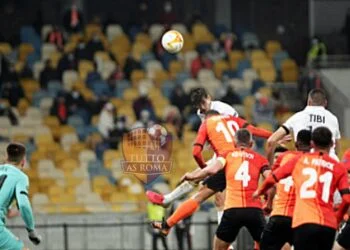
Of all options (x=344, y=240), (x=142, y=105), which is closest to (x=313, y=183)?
Result: (x=344, y=240)

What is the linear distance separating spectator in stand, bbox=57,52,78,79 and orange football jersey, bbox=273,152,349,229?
64.8 feet

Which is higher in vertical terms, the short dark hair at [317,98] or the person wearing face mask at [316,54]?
the short dark hair at [317,98]

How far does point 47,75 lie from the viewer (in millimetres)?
34438

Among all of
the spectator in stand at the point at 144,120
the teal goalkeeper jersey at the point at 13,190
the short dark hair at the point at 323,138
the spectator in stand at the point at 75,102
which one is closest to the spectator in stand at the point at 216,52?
the spectator in stand at the point at 144,120

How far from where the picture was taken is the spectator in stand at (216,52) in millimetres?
35812

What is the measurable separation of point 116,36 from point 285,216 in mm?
19963

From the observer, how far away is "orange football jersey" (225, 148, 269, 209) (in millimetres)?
17797

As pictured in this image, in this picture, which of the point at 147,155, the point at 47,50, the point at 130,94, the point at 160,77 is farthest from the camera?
the point at 47,50

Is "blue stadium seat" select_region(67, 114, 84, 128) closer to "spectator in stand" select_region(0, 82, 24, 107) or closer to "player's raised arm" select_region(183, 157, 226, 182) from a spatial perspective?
"spectator in stand" select_region(0, 82, 24, 107)

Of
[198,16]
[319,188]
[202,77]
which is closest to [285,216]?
[319,188]

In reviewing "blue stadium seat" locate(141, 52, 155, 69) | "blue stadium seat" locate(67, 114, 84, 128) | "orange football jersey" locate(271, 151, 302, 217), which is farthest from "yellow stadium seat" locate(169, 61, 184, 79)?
"orange football jersey" locate(271, 151, 302, 217)

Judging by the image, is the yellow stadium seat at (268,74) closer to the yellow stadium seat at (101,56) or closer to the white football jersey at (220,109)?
the yellow stadium seat at (101,56)

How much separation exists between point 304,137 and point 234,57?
19.4 meters

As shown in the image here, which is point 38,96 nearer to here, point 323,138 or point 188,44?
point 188,44
